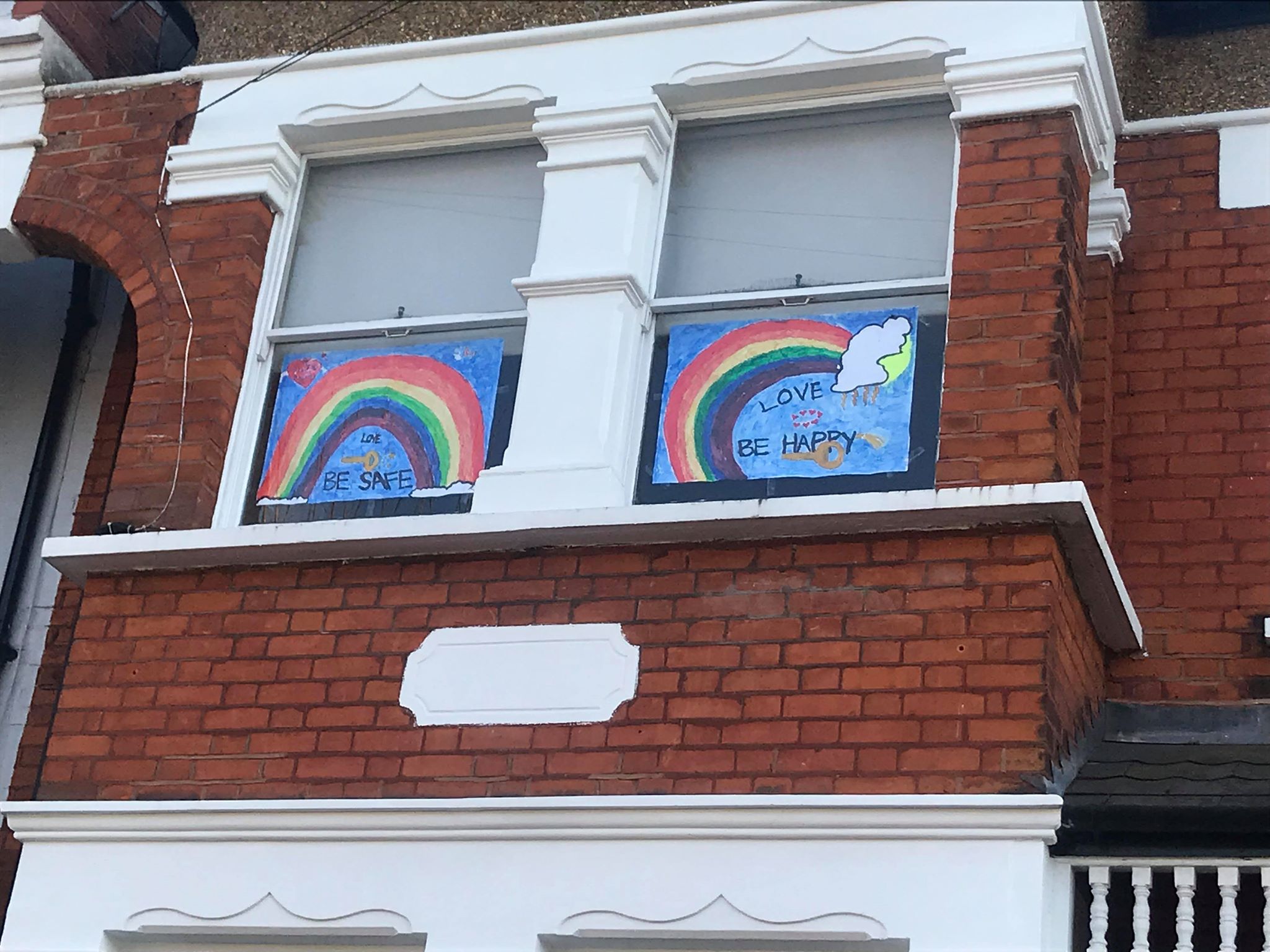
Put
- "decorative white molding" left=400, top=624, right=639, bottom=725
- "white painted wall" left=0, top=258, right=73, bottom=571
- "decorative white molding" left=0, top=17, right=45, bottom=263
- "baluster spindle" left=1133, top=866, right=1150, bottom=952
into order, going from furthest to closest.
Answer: "white painted wall" left=0, top=258, right=73, bottom=571 < "decorative white molding" left=0, top=17, right=45, bottom=263 < "decorative white molding" left=400, top=624, right=639, bottom=725 < "baluster spindle" left=1133, top=866, right=1150, bottom=952

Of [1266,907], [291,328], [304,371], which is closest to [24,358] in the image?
[291,328]

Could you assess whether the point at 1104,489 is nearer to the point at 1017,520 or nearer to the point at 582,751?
the point at 1017,520

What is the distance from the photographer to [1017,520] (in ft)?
18.5

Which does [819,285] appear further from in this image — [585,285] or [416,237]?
[416,237]

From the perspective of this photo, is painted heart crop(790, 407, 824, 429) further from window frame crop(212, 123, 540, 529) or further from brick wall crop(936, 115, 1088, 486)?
window frame crop(212, 123, 540, 529)

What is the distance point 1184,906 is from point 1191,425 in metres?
2.08

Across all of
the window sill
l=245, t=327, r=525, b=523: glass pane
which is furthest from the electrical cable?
the window sill

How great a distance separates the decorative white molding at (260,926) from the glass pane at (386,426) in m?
1.43

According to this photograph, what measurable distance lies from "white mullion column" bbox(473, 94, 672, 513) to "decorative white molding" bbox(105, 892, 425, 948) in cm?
137

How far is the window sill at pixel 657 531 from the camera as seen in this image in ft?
18.5

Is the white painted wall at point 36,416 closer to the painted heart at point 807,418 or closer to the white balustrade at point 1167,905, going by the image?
the painted heart at point 807,418

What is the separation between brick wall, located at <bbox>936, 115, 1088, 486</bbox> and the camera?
230 inches

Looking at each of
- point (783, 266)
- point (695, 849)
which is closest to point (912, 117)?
point (783, 266)

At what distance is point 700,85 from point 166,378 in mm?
2216
